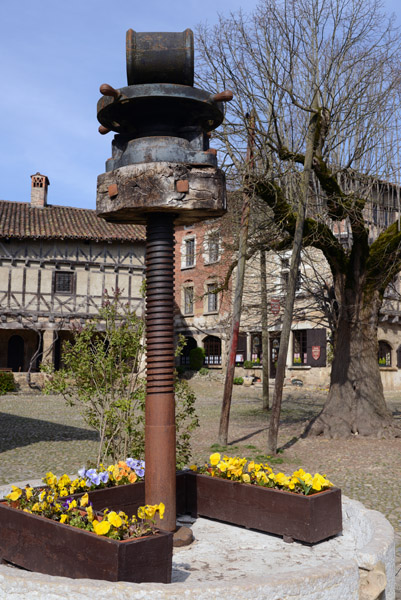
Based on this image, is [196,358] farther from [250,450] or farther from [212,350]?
[250,450]

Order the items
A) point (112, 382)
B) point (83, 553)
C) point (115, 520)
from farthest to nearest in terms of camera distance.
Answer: point (112, 382) → point (115, 520) → point (83, 553)

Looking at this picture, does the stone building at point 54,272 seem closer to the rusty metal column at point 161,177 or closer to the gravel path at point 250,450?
the gravel path at point 250,450

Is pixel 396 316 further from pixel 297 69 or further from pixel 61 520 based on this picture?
pixel 61 520

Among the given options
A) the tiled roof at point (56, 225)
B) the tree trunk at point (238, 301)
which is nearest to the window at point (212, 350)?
the tiled roof at point (56, 225)

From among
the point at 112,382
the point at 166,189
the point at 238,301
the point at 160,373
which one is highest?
the point at 166,189

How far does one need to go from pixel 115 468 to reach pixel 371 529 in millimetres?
2137

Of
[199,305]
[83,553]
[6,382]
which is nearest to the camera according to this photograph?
[83,553]

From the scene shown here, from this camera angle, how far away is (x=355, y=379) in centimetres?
1231

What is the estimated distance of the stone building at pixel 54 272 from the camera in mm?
26422

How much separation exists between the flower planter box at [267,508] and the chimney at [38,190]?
27106 millimetres

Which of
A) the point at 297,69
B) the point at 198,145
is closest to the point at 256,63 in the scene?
the point at 297,69

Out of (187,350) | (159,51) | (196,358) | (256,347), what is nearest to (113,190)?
(159,51)

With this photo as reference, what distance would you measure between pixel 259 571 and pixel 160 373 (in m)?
1.63

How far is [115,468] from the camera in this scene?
5.08 m
